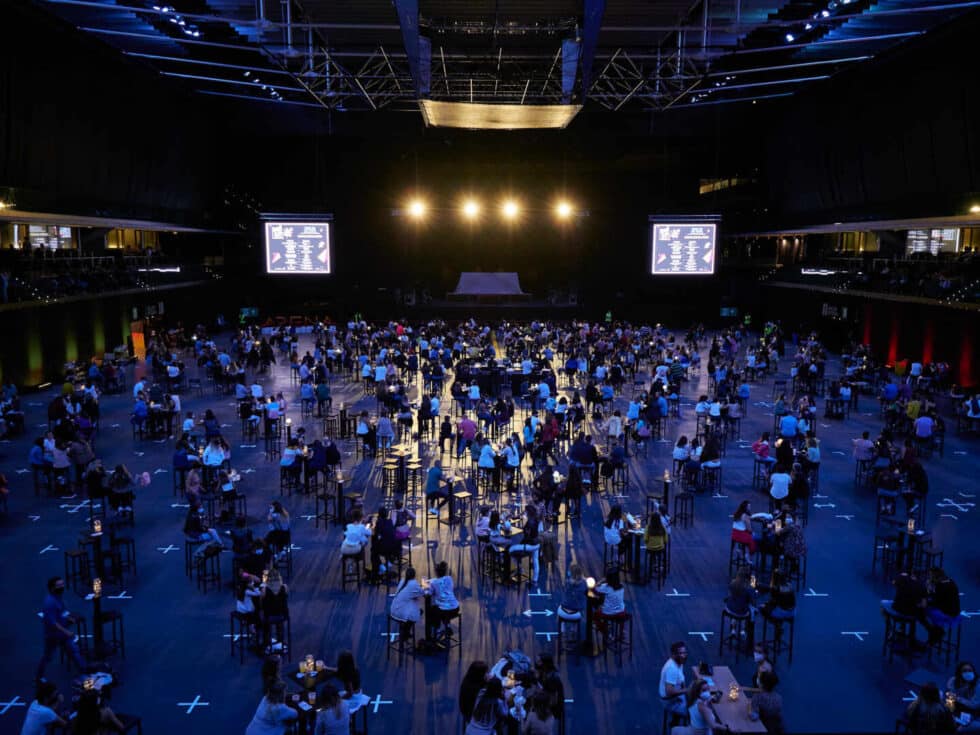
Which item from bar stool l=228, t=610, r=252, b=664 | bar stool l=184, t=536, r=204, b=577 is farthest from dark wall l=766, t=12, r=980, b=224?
bar stool l=228, t=610, r=252, b=664

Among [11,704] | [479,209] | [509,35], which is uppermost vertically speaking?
[509,35]

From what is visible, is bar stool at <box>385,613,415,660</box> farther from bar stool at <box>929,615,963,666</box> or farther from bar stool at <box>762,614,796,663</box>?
bar stool at <box>929,615,963,666</box>

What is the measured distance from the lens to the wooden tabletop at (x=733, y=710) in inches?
245

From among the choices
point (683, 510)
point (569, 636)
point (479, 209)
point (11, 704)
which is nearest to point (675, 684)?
point (569, 636)

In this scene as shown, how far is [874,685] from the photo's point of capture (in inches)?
312

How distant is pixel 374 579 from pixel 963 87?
22903 mm

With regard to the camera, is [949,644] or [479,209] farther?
[479,209]

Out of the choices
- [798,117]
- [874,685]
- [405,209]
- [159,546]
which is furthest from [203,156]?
[874,685]

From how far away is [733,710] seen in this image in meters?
6.46

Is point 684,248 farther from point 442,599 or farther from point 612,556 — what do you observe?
point 442,599

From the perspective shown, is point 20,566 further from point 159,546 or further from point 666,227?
point 666,227

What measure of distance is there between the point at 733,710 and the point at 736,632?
238 centimetres

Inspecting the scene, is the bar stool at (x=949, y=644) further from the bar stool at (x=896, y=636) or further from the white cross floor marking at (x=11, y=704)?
the white cross floor marking at (x=11, y=704)

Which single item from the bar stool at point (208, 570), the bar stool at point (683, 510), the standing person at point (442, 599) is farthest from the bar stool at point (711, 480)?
the bar stool at point (208, 570)
